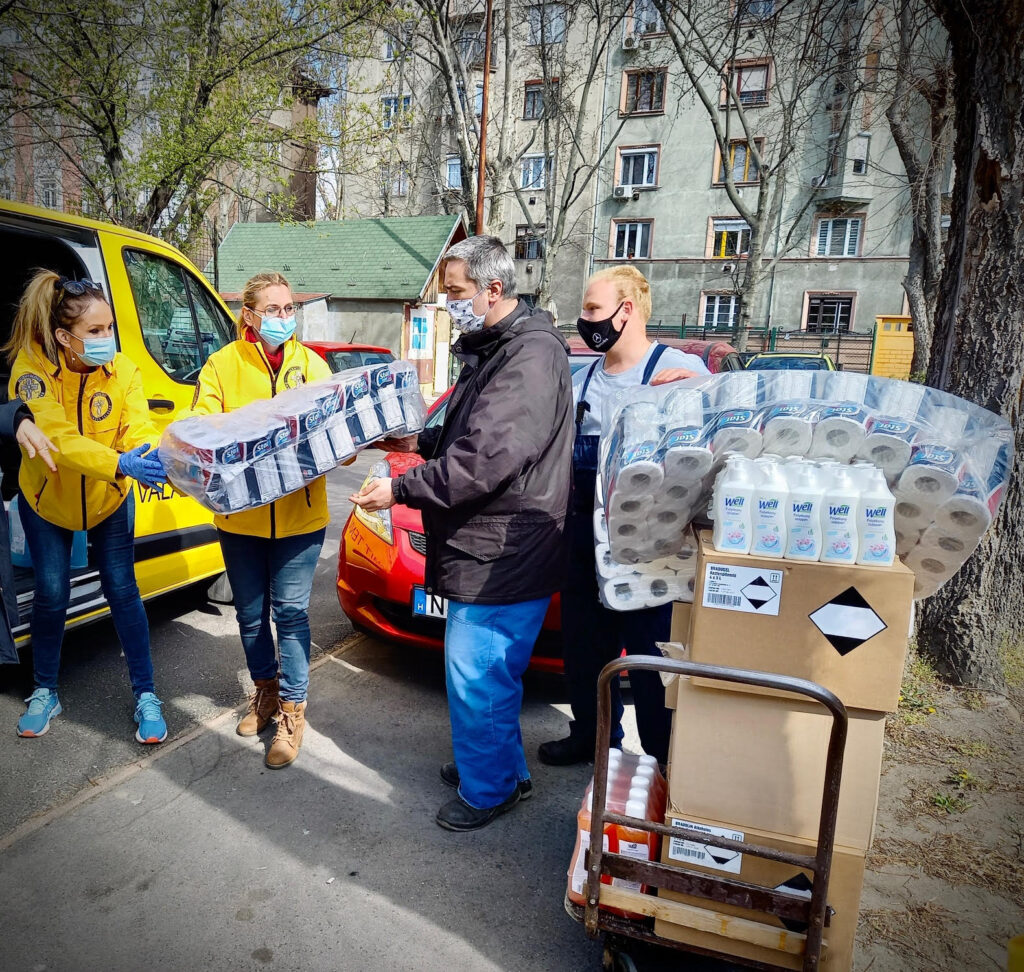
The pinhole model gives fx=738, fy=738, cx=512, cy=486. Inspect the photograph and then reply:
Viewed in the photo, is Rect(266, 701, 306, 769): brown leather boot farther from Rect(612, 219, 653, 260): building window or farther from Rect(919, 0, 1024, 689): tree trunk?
Rect(612, 219, 653, 260): building window

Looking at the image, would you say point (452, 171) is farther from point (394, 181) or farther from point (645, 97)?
point (645, 97)

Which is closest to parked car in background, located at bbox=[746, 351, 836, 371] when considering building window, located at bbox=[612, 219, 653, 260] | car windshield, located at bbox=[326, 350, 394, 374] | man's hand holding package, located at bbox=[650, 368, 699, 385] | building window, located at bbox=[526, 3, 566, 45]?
car windshield, located at bbox=[326, 350, 394, 374]

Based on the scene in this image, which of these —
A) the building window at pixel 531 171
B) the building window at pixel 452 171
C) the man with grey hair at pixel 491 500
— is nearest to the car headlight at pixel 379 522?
the man with grey hair at pixel 491 500

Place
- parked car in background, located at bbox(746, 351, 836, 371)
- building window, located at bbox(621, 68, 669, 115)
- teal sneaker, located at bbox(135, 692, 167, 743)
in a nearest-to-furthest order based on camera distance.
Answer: teal sneaker, located at bbox(135, 692, 167, 743), parked car in background, located at bbox(746, 351, 836, 371), building window, located at bbox(621, 68, 669, 115)

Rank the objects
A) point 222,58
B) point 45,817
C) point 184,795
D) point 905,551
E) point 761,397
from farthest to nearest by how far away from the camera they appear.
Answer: point 222,58 < point 184,795 < point 45,817 < point 761,397 < point 905,551

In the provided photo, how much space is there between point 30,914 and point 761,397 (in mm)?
A: 2708

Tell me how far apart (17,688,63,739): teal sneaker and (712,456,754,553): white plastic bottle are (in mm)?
3094

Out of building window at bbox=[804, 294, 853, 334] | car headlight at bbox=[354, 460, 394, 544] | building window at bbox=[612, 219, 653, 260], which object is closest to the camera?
car headlight at bbox=[354, 460, 394, 544]

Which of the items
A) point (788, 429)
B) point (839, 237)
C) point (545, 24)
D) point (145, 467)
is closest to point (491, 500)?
point (788, 429)

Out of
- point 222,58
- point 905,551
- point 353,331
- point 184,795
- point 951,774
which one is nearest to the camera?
point 905,551

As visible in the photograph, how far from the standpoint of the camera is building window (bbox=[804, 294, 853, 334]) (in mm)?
31219

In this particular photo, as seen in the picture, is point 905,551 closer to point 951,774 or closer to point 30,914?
point 951,774

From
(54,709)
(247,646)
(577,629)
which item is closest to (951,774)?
(577,629)

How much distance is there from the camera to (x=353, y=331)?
2398 cm
